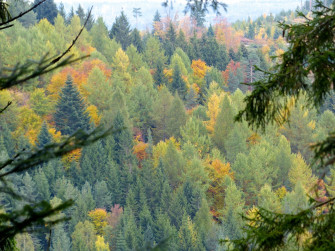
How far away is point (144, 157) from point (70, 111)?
1095 centimetres

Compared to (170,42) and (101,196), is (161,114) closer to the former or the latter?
(101,196)

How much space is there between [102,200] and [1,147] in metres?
13.0

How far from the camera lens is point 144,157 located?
72250 millimetres

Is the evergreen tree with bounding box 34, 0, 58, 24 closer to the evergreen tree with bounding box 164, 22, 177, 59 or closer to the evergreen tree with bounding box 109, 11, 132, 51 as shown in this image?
the evergreen tree with bounding box 109, 11, 132, 51

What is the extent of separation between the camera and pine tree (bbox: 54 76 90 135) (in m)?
73.4

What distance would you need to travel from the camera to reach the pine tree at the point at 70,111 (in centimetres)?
7338

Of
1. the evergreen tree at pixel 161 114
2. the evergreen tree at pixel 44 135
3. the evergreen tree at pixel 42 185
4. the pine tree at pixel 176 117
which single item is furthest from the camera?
the evergreen tree at pixel 161 114

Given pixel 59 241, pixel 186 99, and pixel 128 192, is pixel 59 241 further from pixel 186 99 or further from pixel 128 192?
pixel 186 99

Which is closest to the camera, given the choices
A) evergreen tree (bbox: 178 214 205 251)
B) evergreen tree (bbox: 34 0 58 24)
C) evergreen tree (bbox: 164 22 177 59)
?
evergreen tree (bbox: 178 214 205 251)

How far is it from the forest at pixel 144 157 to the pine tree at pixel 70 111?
0.46 ft

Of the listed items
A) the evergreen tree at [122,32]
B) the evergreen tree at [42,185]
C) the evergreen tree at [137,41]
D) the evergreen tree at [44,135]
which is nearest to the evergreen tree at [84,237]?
the evergreen tree at [42,185]

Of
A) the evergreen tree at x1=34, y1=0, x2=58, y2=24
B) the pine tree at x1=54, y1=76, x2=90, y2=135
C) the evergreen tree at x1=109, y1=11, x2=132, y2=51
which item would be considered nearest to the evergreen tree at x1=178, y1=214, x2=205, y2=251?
the pine tree at x1=54, y1=76, x2=90, y2=135

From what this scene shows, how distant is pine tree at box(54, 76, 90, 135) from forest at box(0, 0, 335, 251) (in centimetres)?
14

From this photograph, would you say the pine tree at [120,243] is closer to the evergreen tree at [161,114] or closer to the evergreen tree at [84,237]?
the evergreen tree at [84,237]
